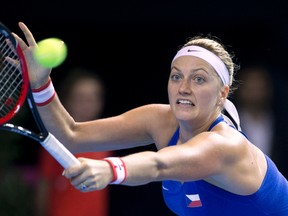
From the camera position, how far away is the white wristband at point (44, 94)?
4.89 m

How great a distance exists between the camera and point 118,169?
149 inches

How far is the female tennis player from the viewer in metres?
4.11

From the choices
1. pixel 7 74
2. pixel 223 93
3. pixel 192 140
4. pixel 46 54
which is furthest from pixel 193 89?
pixel 7 74

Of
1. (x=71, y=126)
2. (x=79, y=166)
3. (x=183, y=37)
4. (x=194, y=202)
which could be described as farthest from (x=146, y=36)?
(x=79, y=166)

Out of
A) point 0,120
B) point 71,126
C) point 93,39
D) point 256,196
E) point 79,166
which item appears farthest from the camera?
point 93,39

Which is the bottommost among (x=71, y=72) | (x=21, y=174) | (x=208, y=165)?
(x=21, y=174)

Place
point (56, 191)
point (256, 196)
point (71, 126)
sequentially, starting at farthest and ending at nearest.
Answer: point (56, 191) < point (71, 126) < point (256, 196)

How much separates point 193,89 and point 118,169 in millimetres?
928

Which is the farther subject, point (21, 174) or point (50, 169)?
point (21, 174)

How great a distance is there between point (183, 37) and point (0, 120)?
3649 mm

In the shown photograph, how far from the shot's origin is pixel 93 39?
7.77 metres

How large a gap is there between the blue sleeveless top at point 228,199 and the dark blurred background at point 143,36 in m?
2.31

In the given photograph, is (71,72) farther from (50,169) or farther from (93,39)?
(50,169)

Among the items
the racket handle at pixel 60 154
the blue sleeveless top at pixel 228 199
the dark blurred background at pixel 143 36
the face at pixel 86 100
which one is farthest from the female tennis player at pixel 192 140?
the dark blurred background at pixel 143 36
